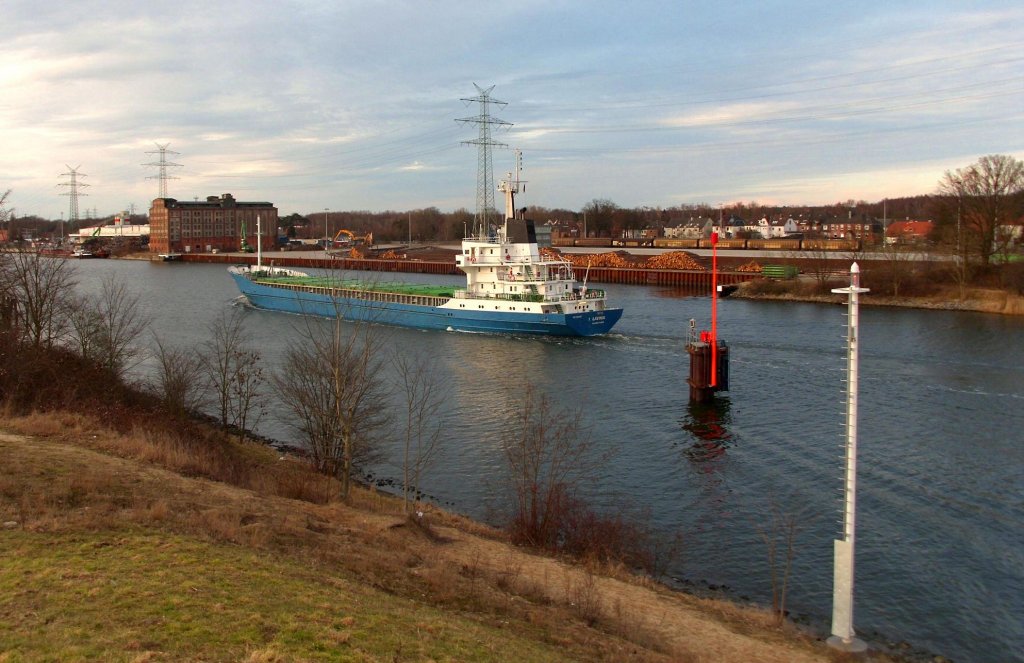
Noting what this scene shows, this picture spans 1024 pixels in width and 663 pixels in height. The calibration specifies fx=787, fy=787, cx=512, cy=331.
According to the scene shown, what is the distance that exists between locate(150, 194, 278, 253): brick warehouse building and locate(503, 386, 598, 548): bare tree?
115 metres

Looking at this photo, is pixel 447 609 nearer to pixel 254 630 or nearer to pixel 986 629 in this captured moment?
pixel 254 630

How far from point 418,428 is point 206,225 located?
4796 inches

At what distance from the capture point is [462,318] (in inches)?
1745

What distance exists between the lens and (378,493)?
1819cm

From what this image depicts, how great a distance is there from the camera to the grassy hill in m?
7.61

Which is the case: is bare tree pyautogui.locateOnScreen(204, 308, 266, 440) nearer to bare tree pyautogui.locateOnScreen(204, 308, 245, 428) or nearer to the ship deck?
bare tree pyautogui.locateOnScreen(204, 308, 245, 428)

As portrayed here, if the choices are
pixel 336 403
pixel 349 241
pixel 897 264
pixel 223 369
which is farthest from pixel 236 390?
pixel 349 241

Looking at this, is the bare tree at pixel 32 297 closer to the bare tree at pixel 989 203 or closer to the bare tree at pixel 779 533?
the bare tree at pixel 779 533

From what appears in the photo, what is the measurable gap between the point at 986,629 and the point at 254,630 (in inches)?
433

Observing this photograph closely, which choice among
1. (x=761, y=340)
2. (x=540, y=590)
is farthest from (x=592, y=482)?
(x=761, y=340)

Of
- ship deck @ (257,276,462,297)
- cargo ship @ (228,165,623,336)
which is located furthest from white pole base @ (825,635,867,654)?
ship deck @ (257,276,462,297)

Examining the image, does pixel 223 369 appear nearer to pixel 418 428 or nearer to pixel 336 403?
pixel 418 428

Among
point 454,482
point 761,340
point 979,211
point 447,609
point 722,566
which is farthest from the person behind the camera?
point 979,211

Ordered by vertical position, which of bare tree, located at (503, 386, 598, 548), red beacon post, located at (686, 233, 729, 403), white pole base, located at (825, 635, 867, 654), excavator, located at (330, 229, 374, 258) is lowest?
white pole base, located at (825, 635, 867, 654)
